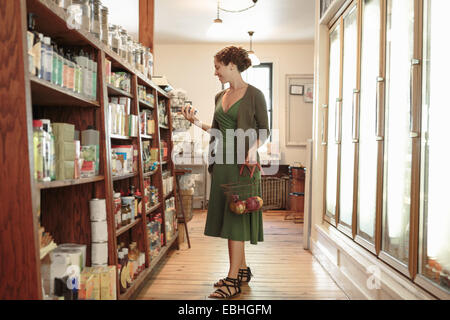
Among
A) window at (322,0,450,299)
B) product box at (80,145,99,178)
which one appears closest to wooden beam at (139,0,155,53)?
window at (322,0,450,299)

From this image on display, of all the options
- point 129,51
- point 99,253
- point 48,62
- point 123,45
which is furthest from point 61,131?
point 129,51

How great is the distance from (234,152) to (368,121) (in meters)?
1.03

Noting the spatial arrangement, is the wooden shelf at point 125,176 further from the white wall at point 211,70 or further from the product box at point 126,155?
the white wall at point 211,70

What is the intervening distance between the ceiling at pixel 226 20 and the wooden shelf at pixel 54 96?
3.92m

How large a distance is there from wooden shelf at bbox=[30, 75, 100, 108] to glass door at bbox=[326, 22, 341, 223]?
238 cm

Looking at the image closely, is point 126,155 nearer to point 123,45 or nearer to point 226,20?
point 123,45

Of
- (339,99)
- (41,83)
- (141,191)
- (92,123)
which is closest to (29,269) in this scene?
(41,83)

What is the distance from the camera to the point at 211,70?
24.9ft

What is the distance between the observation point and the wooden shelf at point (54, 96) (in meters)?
1.55

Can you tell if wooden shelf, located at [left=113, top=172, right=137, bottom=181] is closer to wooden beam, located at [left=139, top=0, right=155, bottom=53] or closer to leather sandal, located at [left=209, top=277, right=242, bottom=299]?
leather sandal, located at [left=209, top=277, right=242, bottom=299]

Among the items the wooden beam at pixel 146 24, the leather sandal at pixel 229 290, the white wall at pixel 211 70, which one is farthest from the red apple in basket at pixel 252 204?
the white wall at pixel 211 70

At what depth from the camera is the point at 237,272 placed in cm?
283

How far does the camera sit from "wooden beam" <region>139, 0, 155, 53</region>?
4168 millimetres

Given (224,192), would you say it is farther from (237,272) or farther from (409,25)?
(409,25)
